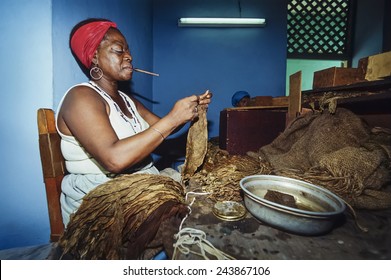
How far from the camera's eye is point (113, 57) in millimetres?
1674

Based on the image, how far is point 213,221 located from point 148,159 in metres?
1.01

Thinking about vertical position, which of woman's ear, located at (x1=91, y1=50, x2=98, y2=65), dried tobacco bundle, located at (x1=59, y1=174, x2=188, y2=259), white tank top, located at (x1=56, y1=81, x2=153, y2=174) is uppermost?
woman's ear, located at (x1=91, y1=50, x2=98, y2=65)

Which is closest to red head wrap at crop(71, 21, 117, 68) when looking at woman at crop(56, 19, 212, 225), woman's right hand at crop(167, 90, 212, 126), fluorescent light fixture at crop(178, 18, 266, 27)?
woman at crop(56, 19, 212, 225)

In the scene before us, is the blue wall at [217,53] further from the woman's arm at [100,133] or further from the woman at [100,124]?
the woman's arm at [100,133]

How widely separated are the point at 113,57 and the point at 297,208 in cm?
167

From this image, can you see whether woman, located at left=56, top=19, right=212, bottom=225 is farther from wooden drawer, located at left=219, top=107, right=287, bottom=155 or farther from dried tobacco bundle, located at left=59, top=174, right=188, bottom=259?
wooden drawer, located at left=219, top=107, right=287, bottom=155

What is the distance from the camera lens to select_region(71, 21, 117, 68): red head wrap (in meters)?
1.51

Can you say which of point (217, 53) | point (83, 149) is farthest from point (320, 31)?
point (83, 149)

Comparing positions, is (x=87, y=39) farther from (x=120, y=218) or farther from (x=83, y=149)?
(x=120, y=218)

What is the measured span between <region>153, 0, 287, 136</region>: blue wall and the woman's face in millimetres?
2310

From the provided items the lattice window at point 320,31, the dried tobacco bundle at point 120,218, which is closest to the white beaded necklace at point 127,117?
the dried tobacco bundle at point 120,218

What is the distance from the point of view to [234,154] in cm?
246

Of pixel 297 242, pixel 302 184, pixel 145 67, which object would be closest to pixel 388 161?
pixel 302 184
